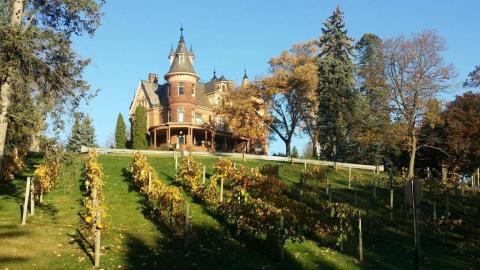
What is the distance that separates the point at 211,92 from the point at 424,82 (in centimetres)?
3785

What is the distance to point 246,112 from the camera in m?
56.7

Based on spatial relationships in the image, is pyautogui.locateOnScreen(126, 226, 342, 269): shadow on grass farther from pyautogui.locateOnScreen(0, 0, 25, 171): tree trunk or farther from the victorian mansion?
the victorian mansion

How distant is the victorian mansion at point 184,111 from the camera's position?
2581 inches

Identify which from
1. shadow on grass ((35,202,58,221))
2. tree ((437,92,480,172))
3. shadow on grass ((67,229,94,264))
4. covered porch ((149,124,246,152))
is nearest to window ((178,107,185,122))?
covered porch ((149,124,246,152))

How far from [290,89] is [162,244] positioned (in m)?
39.8

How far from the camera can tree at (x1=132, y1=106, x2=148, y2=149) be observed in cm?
6331

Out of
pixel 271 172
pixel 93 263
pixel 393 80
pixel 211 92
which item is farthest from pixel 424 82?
pixel 211 92

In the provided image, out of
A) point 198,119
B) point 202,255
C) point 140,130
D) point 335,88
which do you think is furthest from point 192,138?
point 202,255

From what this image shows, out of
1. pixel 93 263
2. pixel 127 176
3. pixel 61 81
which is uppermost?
pixel 61 81

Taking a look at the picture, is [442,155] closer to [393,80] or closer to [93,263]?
[393,80]

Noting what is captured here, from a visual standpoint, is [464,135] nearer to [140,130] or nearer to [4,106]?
[140,130]

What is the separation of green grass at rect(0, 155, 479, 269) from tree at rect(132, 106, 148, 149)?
116 ft

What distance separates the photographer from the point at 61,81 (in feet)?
66.7

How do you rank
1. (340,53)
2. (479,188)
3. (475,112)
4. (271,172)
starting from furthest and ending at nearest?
(340,53), (475,112), (479,188), (271,172)
